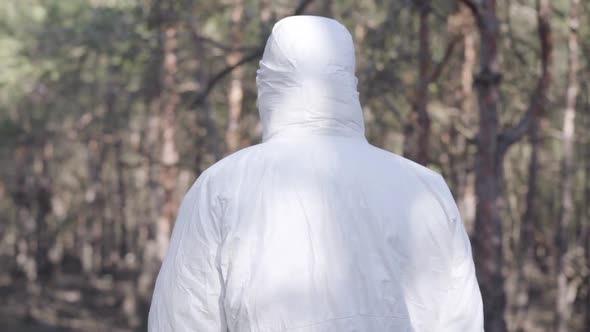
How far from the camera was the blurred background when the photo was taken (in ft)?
32.4

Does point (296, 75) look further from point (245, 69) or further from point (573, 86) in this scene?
point (245, 69)

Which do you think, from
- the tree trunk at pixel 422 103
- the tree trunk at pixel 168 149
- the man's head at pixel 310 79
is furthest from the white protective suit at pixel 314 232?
the tree trunk at pixel 168 149

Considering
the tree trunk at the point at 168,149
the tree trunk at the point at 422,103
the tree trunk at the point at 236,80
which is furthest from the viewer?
the tree trunk at the point at 168,149

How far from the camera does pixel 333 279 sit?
2.21m

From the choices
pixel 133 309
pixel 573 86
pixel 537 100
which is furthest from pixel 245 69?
pixel 537 100

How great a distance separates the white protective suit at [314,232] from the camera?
221cm

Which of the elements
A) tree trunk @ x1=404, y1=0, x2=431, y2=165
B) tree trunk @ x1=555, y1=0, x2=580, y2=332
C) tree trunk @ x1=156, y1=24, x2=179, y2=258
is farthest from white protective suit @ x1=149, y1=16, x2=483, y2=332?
tree trunk @ x1=156, y1=24, x2=179, y2=258

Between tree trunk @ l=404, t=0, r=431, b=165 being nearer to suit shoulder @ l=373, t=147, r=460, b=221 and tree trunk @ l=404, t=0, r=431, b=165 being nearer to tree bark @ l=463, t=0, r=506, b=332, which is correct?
tree bark @ l=463, t=0, r=506, b=332

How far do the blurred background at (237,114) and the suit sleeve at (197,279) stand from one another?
3.83 meters

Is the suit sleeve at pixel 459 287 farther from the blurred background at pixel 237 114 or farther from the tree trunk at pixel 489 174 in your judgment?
the tree trunk at pixel 489 174

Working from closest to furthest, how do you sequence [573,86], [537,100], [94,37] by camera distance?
1. [537,100]
2. [94,37]
3. [573,86]

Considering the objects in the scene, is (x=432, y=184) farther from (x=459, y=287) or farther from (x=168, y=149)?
(x=168, y=149)

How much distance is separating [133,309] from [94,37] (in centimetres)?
1226

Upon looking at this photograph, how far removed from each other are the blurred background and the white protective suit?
11.9ft
